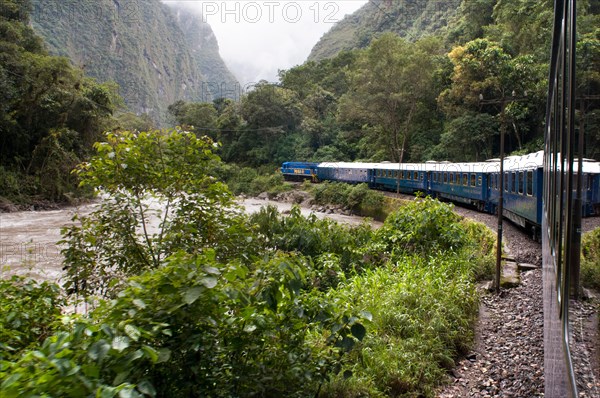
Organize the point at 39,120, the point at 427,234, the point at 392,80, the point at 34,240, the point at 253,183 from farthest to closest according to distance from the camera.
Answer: the point at 253,183 → the point at 392,80 → the point at 39,120 → the point at 34,240 → the point at 427,234

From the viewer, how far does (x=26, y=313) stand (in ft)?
9.39

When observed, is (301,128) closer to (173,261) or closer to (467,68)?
(467,68)

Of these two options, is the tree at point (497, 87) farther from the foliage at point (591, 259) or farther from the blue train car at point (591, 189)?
the foliage at point (591, 259)

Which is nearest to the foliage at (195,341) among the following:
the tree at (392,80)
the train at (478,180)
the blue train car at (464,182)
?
the train at (478,180)

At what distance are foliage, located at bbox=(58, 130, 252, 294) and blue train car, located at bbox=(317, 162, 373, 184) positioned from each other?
22354mm

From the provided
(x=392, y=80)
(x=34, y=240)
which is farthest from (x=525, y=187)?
(x=392, y=80)

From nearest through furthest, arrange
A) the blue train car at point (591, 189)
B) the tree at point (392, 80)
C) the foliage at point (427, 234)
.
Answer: the blue train car at point (591, 189)
the foliage at point (427, 234)
the tree at point (392, 80)

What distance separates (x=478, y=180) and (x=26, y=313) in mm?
15104

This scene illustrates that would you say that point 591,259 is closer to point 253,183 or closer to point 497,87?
point 497,87

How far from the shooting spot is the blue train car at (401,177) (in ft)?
70.9

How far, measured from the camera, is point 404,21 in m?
63.6

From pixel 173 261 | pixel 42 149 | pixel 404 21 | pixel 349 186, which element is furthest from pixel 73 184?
pixel 404 21

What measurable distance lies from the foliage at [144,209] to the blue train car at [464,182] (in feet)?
38.0

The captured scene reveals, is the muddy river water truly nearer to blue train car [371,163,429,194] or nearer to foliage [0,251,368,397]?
blue train car [371,163,429,194]
